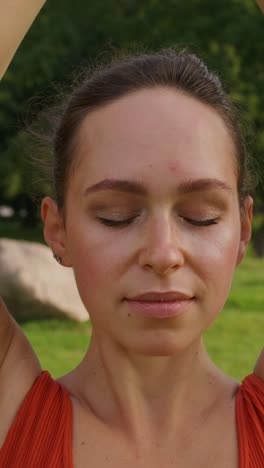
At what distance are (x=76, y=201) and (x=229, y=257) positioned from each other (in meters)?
0.40

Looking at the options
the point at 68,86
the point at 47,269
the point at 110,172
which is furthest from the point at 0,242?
the point at 110,172

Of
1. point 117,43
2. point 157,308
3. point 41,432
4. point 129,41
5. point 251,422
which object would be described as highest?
point 157,308

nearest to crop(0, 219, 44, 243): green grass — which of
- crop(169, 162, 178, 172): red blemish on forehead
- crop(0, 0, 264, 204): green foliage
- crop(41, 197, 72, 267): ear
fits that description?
crop(0, 0, 264, 204): green foliage

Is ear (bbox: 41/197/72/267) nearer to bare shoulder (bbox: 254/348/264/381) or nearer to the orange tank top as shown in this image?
the orange tank top

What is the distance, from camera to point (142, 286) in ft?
6.05

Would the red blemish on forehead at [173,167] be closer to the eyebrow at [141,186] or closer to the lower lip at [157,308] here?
the eyebrow at [141,186]

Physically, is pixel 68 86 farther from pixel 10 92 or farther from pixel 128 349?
pixel 10 92

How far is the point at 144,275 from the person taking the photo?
184 centimetres

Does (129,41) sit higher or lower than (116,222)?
lower

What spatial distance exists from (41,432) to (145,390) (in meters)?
0.28

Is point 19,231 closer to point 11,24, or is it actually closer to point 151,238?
point 11,24

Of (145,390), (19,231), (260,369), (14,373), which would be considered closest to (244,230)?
(260,369)

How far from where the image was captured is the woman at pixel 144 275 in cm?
187

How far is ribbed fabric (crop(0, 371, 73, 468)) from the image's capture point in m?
1.96
